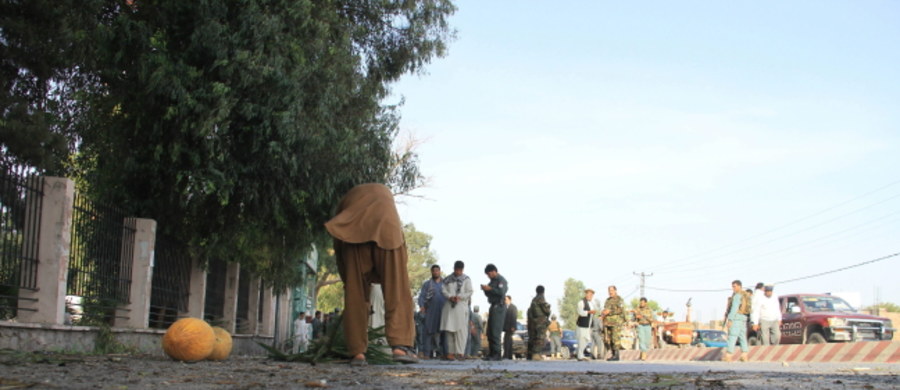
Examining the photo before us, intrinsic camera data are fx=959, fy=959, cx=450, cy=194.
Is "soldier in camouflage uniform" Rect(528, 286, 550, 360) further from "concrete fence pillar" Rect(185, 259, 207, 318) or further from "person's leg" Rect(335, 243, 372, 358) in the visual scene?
"person's leg" Rect(335, 243, 372, 358)

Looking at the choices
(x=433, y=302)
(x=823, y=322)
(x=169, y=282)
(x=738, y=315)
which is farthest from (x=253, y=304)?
(x=823, y=322)

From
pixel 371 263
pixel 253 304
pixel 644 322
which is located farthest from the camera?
pixel 644 322

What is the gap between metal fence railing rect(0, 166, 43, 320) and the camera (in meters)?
9.20

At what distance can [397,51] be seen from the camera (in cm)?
1836

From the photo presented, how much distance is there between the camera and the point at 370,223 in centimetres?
833

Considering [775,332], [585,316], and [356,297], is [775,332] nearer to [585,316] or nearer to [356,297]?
[585,316]

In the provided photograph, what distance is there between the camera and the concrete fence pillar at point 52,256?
984 centimetres

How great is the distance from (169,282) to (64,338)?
4911 millimetres

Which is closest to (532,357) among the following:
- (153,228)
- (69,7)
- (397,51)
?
(397,51)

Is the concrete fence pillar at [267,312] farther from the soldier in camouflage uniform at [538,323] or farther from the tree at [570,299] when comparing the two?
the tree at [570,299]

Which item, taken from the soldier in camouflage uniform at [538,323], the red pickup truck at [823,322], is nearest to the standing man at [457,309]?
the soldier in camouflage uniform at [538,323]

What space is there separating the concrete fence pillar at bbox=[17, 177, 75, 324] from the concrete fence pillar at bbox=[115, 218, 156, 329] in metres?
2.65

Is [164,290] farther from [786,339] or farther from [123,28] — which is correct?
[786,339]

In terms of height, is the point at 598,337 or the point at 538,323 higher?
the point at 538,323
